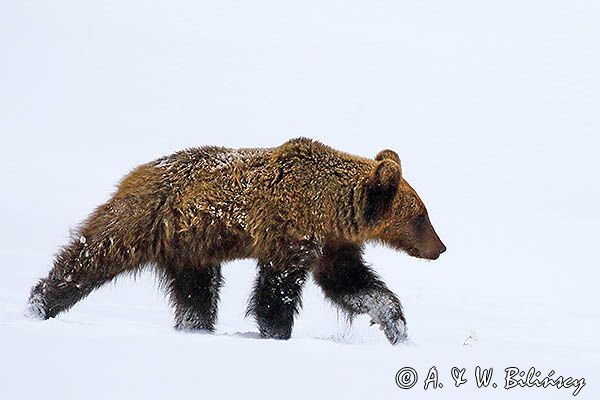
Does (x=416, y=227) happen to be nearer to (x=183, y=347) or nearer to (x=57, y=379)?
(x=183, y=347)

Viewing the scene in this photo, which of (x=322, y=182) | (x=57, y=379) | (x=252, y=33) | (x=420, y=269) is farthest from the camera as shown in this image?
(x=252, y=33)

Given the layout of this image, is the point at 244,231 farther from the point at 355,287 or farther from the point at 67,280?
the point at 67,280

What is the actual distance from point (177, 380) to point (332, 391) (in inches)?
28.0

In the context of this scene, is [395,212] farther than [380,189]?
Yes

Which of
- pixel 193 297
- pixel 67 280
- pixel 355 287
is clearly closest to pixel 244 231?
pixel 193 297

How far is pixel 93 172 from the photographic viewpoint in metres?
26.9

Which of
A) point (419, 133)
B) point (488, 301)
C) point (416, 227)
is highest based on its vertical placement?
point (419, 133)

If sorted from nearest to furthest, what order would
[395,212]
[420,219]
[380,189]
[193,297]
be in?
[380,189], [193,297], [395,212], [420,219]

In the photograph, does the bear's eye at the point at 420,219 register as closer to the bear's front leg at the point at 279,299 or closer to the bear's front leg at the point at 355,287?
the bear's front leg at the point at 355,287

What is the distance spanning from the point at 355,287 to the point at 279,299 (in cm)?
97

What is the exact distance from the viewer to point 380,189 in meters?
8.46

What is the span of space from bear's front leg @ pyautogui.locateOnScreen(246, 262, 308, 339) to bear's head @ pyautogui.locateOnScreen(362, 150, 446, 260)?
0.89m

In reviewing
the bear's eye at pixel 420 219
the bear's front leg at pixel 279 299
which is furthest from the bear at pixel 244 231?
the bear's eye at pixel 420 219

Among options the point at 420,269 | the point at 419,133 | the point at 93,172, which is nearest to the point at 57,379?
the point at 420,269
